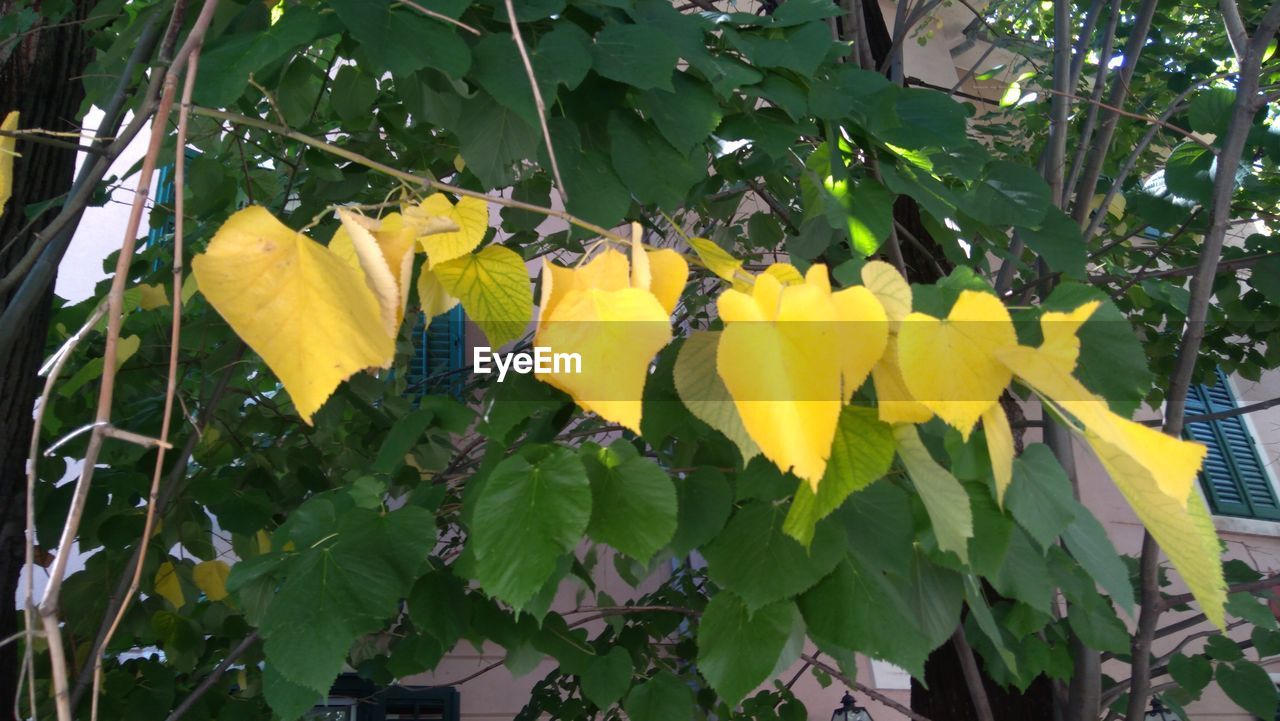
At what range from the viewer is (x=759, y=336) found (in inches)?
18.6

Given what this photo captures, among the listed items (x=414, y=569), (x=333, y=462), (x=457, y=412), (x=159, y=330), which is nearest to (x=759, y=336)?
(x=414, y=569)

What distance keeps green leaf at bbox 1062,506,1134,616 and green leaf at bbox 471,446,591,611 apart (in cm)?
39

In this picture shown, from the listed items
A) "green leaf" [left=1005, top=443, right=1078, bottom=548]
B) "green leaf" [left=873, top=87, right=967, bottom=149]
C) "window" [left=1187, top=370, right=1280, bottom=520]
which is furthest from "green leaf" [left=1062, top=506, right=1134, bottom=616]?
"window" [left=1187, top=370, right=1280, bottom=520]

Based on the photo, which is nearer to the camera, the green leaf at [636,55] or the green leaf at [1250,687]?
the green leaf at [636,55]

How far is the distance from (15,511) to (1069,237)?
1.65 meters

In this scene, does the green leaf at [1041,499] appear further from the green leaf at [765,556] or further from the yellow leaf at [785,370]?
the yellow leaf at [785,370]

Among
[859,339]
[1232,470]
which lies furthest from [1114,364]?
[1232,470]

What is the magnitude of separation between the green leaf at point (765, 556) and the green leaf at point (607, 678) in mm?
678

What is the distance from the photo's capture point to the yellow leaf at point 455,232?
666mm

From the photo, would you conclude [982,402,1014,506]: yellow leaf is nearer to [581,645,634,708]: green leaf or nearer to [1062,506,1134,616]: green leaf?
[1062,506,1134,616]: green leaf

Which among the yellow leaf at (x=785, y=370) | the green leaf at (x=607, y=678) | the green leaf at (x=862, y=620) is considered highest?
the yellow leaf at (x=785, y=370)

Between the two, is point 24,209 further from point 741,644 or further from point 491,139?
point 741,644

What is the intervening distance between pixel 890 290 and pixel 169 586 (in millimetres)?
1833

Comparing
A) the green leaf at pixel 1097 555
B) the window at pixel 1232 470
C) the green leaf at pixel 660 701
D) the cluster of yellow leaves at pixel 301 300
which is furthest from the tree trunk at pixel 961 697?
the window at pixel 1232 470
